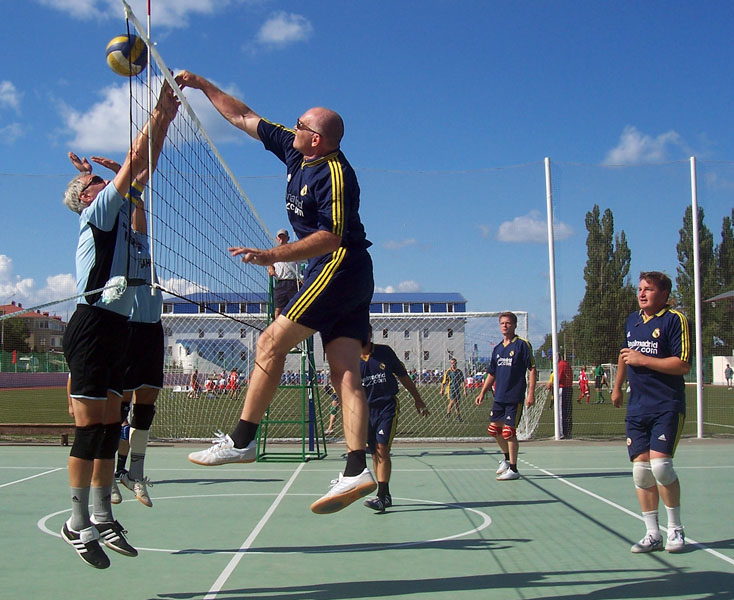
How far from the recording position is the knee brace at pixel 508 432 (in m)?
8.78

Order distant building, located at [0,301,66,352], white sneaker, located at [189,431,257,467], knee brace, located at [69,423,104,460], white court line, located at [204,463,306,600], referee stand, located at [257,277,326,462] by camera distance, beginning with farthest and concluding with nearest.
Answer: distant building, located at [0,301,66,352]
referee stand, located at [257,277,326,462]
white court line, located at [204,463,306,600]
knee brace, located at [69,423,104,460]
white sneaker, located at [189,431,257,467]

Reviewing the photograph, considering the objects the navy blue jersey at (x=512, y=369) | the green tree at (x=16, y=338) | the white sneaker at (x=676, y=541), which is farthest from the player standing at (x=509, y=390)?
the green tree at (x=16, y=338)

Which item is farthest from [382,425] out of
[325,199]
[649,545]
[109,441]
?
[325,199]

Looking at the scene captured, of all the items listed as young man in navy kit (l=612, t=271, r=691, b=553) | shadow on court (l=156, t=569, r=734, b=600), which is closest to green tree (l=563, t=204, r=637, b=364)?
young man in navy kit (l=612, t=271, r=691, b=553)

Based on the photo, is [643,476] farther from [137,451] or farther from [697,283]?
→ [697,283]

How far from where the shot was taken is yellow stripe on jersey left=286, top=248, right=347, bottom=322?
369 centimetres

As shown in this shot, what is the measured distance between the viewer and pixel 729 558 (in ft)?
16.0

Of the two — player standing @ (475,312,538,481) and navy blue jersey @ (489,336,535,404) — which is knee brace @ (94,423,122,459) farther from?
navy blue jersey @ (489,336,535,404)

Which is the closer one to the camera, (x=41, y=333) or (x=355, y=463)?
(x=355, y=463)

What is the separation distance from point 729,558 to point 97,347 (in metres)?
4.25

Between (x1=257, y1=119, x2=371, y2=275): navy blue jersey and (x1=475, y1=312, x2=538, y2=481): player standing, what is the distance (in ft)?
18.4

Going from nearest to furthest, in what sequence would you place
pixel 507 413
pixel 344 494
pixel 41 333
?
pixel 344 494 < pixel 507 413 < pixel 41 333

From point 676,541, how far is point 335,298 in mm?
3241

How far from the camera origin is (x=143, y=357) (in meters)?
5.30
